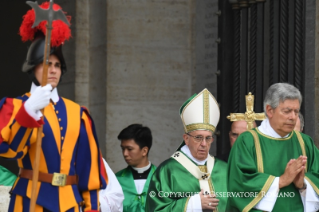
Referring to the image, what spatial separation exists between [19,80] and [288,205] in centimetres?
722

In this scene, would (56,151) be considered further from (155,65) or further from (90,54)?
(90,54)

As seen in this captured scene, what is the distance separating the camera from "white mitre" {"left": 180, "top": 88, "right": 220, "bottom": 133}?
7184 mm

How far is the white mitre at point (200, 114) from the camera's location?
718cm

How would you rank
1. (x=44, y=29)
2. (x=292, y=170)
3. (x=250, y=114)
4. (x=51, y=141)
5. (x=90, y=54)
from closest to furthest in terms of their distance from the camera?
(x=51, y=141) < (x=44, y=29) < (x=292, y=170) < (x=250, y=114) < (x=90, y=54)

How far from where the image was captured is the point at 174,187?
698cm

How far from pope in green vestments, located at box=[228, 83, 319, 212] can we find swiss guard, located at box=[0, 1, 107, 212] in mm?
1146

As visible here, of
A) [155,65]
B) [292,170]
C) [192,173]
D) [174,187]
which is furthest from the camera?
[155,65]

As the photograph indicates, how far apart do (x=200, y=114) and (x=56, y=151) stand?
2.12 metres

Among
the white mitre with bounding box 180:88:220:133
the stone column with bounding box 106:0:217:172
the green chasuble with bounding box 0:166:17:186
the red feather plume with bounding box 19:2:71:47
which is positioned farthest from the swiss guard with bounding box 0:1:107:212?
the stone column with bounding box 106:0:217:172

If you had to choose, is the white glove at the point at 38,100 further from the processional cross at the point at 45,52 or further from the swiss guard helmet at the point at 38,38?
the swiss guard helmet at the point at 38,38

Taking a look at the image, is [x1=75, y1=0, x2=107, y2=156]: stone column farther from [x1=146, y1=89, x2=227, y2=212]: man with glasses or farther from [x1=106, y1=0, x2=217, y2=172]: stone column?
[x1=146, y1=89, x2=227, y2=212]: man with glasses

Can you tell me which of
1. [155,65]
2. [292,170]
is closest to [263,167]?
[292,170]

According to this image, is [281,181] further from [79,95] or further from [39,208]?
[79,95]

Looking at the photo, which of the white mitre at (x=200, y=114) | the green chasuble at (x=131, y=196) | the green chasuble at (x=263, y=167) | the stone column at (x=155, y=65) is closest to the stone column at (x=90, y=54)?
the stone column at (x=155, y=65)
